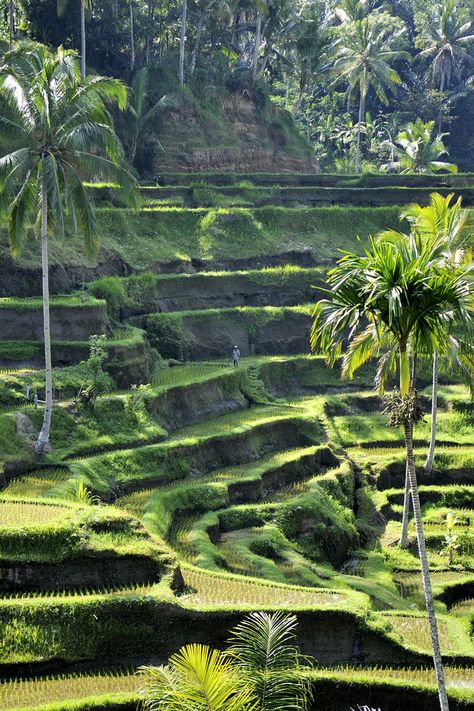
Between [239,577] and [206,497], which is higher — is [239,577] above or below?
below

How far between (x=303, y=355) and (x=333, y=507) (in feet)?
42.8

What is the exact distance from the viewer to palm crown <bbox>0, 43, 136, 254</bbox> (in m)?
25.5

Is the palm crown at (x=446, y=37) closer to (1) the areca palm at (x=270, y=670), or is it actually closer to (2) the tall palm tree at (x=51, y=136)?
(2) the tall palm tree at (x=51, y=136)

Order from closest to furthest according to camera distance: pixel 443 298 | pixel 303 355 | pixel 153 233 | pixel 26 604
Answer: pixel 443 298 → pixel 26 604 → pixel 303 355 → pixel 153 233

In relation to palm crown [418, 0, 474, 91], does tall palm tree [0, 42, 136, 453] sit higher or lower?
lower

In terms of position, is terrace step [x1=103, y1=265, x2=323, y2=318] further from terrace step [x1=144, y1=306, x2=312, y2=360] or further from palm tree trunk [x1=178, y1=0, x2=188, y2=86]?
palm tree trunk [x1=178, y1=0, x2=188, y2=86]

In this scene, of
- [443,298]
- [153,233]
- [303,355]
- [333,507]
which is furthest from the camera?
[153,233]

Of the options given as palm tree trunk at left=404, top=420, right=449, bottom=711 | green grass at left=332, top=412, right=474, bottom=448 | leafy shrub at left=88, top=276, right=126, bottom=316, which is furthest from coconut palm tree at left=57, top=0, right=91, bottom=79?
palm tree trunk at left=404, top=420, right=449, bottom=711

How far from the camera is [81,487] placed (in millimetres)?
24172

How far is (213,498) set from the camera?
2878 centimetres

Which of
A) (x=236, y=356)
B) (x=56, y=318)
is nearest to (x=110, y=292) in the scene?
(x=56, y=318)

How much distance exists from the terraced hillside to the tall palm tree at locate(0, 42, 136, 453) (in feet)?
18.4

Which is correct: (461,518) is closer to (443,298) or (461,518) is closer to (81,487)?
(81,487)

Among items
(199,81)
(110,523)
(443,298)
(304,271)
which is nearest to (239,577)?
(110,523)
